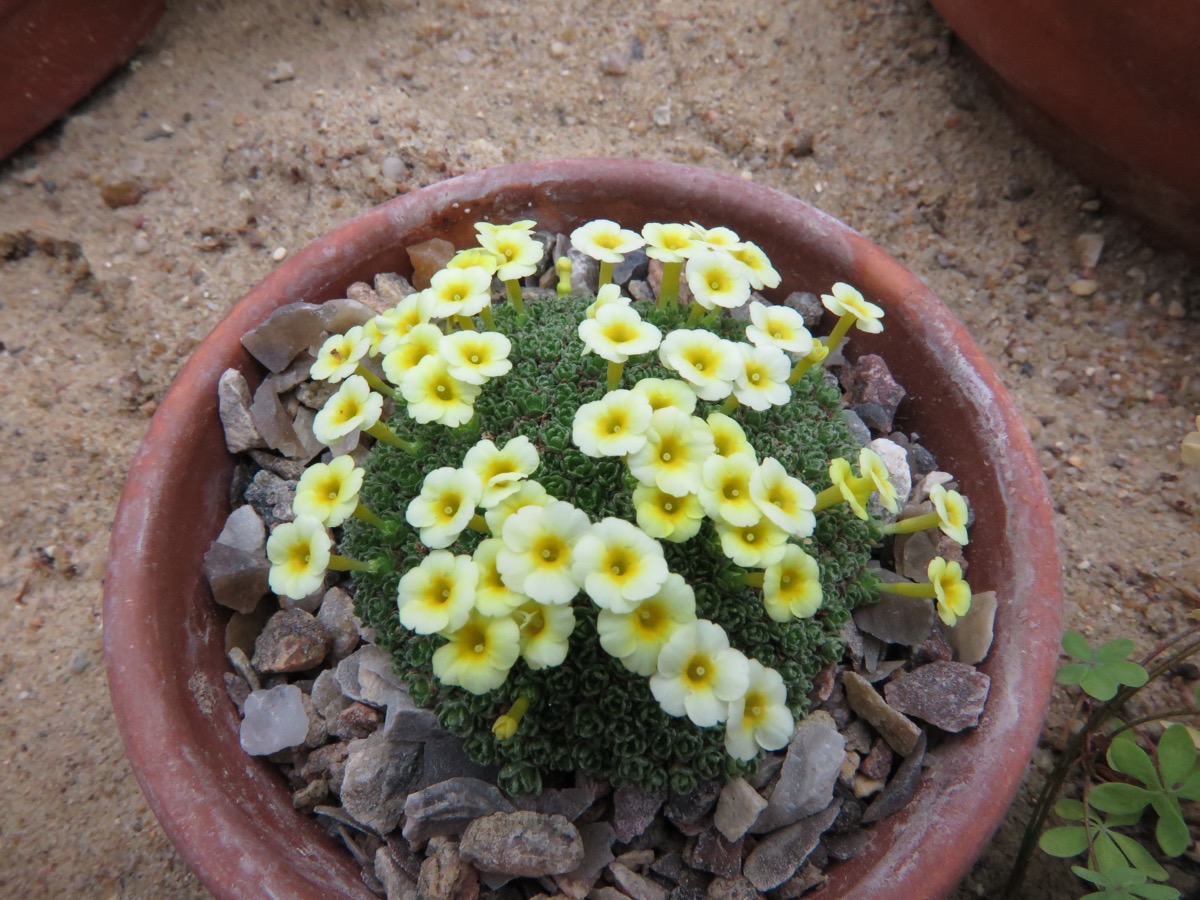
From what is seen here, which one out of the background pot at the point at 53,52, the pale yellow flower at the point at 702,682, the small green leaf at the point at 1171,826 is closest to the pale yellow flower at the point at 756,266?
the pale yellow flower at the point at 702,682

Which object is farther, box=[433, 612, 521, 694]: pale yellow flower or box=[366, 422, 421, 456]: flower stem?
box=[366, 422, 421, 456]: flower stem

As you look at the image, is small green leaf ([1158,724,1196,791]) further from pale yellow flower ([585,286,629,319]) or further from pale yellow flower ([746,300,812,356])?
pale yellow flower ([585,286,629,319])

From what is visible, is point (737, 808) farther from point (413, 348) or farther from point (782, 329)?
point (413, 348)

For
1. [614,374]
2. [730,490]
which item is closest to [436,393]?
[614,374]

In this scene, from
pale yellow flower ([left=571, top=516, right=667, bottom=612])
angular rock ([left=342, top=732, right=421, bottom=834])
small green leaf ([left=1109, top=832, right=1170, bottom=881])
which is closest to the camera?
pale yellow flower ([left=571, top=516, right=667, bottom=612])

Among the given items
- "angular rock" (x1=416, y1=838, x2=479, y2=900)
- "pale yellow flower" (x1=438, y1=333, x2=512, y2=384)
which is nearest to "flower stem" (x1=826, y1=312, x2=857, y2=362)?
"pale yellow flower" (x1=438, y1=333, x2=512, y2=384)
